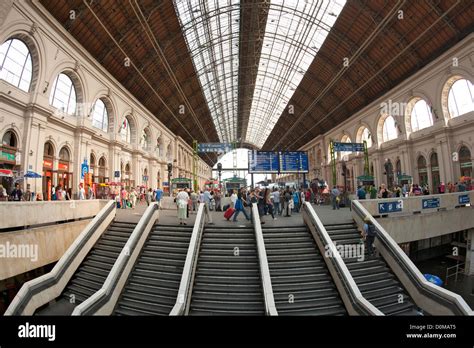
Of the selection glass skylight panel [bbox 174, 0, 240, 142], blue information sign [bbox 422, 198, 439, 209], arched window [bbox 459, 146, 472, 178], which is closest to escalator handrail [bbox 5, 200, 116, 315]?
blue information sign [bbox 422, 198, 439, 209]

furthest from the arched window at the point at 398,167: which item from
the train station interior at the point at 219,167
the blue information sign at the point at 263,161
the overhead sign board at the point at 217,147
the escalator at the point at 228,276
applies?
the escalator at the point at 228,276

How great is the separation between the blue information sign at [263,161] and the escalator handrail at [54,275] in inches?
613

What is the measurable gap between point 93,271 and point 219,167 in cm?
2085

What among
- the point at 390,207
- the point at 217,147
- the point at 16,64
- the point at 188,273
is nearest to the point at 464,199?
the point at 390,207

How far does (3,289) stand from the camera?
9.63 m

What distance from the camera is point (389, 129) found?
103 feet

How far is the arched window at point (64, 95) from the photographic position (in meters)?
18.4

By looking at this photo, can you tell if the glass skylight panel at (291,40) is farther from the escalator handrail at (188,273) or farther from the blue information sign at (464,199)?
the escalator handrail at (188,273)

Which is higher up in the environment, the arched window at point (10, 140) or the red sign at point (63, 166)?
the arched window at point (10, 140)

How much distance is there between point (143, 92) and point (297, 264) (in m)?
29.8

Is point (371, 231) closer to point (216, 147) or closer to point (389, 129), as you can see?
point (216, 147)

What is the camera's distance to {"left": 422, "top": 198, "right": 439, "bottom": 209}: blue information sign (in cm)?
1291
